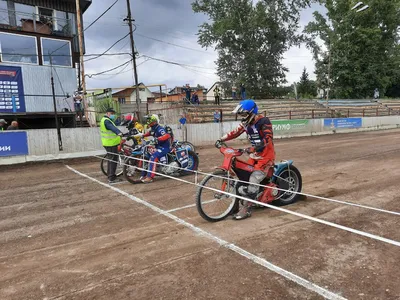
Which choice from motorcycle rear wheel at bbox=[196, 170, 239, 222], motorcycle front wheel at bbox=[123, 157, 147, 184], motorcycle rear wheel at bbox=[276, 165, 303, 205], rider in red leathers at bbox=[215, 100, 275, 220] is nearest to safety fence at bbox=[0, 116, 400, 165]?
motorcycle front wheel at bbox=[123, 157, 147, 184]

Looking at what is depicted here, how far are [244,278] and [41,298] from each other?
2103 millimetres

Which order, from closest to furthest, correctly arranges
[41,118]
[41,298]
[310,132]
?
[41,298] → [41,118] → [310,132]

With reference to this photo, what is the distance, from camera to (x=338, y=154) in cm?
1272

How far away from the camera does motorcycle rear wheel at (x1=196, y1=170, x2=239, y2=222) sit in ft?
16.9

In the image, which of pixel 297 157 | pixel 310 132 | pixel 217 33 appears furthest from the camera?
pixel 217 33

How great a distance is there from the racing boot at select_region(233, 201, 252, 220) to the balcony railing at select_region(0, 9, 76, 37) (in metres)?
18.9

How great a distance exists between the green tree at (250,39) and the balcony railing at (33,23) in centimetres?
2672

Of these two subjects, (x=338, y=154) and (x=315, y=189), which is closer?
(x=315, y=189)

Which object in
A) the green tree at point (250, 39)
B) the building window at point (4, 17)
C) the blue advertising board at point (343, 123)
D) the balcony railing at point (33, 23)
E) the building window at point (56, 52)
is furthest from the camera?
the green tree at point (250, 39)

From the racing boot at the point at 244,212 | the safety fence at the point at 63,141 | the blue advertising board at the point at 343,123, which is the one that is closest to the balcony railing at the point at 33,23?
the safety fence at the point at 63,141

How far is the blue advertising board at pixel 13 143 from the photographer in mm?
12516

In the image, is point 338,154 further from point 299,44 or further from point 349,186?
point 299,44

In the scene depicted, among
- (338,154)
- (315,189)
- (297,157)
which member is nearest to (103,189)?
(315,189)

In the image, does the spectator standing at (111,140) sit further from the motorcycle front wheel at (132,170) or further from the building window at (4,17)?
the building window at (4,17)
